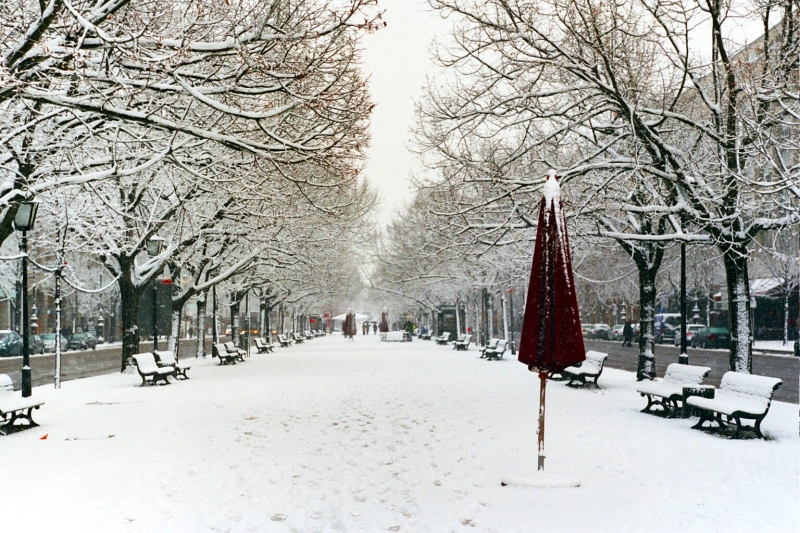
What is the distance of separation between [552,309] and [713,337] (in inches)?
1603

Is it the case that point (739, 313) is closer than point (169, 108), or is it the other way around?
point (169, 108)

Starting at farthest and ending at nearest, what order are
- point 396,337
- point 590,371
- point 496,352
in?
point 396,337
point 496,352
point 590,371

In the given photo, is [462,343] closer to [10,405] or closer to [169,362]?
[169,362]

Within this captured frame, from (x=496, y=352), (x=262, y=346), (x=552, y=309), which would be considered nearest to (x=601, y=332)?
(x=262, y=346)

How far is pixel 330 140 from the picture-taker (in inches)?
458

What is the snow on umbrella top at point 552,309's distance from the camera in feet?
26.0

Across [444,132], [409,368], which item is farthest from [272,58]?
[409,368]

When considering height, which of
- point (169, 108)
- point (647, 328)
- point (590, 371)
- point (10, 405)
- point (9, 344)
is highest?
point (169, 108)

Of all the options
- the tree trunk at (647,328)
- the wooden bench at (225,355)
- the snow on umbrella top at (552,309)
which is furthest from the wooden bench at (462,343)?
the snow on umbrella top at (552,309)

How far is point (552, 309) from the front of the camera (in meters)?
7.98

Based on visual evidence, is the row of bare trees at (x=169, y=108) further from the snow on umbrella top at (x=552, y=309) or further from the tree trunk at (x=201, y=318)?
the tree trunk at (x=201, y=318)

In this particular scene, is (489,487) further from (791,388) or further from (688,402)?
(791,388)

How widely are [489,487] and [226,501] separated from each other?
2870 mm

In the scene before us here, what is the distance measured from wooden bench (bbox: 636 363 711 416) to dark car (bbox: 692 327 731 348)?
33.0 metres
